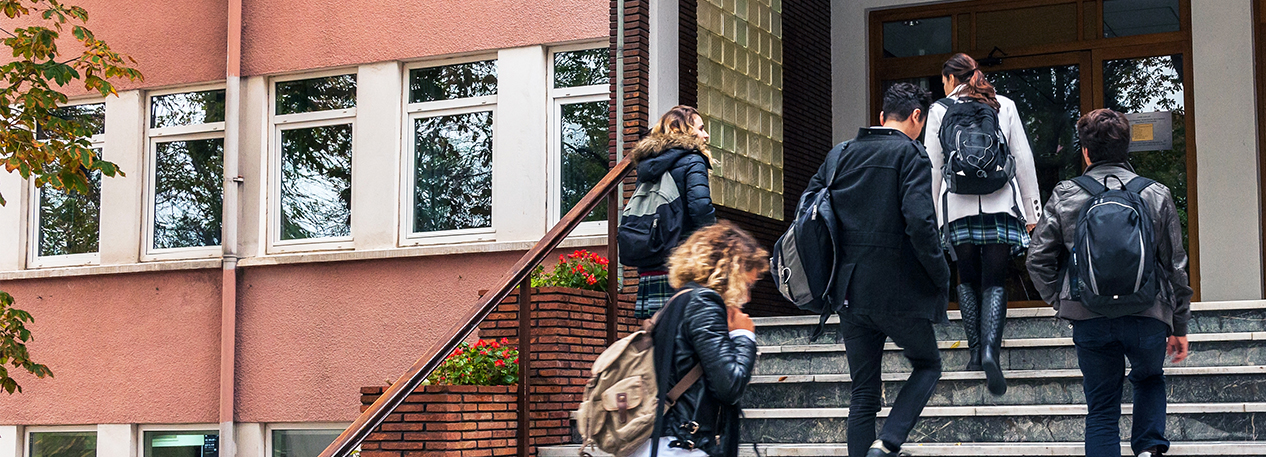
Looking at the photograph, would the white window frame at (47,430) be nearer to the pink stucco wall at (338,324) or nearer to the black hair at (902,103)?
the pink stucco wall at (338,324)

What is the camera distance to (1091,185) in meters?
5.68

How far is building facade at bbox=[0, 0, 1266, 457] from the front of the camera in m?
10.9

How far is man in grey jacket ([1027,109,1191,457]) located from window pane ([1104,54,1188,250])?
5.73 metres

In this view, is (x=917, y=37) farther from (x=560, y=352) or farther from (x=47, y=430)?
(x=47, y=430)

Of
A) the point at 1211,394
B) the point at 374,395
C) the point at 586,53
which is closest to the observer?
the point at 1211,394

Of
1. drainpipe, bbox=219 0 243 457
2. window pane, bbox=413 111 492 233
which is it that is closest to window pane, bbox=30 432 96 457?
drainpipe, bbox=219 0 243 457

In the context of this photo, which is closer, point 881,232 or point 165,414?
point 881,232

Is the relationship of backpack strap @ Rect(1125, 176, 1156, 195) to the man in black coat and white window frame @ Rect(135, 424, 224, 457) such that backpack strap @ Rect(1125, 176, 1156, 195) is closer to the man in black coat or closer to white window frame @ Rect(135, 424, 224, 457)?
the man in black coat

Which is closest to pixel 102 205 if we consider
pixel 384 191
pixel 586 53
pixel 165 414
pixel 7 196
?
pixel 7 196

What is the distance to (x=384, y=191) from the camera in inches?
520

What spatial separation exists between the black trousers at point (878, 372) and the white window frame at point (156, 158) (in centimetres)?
964

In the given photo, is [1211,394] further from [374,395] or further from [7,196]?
[7,196]

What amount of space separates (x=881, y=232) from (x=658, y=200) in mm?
1896

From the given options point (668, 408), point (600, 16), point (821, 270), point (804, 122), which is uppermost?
point (600, 16)
